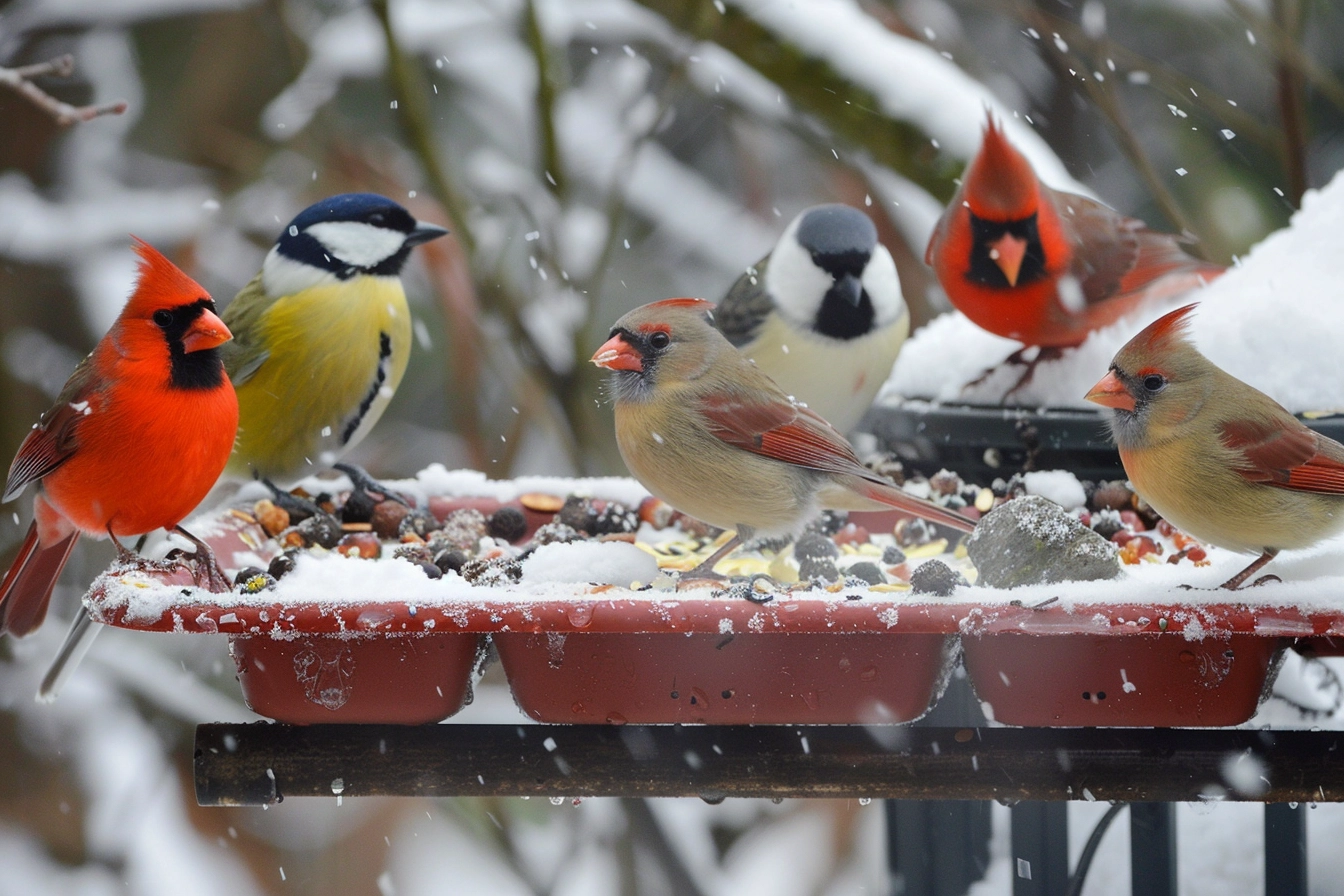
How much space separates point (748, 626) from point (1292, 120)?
10.9 feet

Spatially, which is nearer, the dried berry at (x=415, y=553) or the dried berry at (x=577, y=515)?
the dried berry at (x=415, y=553)

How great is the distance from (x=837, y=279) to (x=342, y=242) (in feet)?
3.67

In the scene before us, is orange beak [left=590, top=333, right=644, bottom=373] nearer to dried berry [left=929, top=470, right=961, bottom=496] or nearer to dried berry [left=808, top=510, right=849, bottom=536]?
dried berry [left=808, top=510, right=849, bottom=536]

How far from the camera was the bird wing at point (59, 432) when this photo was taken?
87.4 inches

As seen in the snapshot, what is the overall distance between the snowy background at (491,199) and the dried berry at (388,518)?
1.41 meters

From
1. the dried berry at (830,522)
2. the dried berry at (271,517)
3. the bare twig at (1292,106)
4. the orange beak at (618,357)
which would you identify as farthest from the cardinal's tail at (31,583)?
the bare twig at (1292,106)

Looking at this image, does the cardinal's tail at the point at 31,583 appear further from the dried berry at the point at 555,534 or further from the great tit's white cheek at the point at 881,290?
the great tit's white cheek at the point at 881,290

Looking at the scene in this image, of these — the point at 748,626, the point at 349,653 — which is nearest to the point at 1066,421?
the point at 748,626

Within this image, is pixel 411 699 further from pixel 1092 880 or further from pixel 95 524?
pixel 1092 880

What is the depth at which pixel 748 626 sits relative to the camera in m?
1.70

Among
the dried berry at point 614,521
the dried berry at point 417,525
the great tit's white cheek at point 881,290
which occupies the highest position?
the great tit's white cheek at point 881,290

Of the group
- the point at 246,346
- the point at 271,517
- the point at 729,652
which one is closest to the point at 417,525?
the point at 271,517

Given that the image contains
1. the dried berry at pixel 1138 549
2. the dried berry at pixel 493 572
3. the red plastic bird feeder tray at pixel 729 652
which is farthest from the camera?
the dried berry at pixel 1138 549

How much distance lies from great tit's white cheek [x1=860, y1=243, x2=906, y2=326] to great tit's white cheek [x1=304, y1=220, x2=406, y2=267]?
3.54 ft
